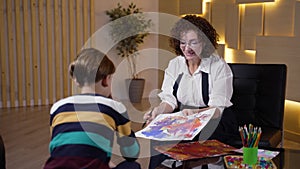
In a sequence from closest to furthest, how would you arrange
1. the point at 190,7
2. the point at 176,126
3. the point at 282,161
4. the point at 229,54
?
the point at 282,161
the point at 176,126
the point at 229,54
the point at 190,7

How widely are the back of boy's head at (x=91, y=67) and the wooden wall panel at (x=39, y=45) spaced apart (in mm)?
4582

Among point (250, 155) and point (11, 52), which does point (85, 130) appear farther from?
point (11, 52)

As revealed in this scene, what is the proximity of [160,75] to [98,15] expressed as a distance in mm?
1443

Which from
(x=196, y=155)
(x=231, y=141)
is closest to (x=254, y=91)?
(x=231, y=141)

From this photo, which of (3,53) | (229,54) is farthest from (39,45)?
(229,54)

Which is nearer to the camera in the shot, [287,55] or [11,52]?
[287,55]

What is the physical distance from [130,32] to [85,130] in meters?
4.69

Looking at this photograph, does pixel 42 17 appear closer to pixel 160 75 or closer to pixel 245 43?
pixel 160 75

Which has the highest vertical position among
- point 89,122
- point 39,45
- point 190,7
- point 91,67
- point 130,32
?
point 190,7

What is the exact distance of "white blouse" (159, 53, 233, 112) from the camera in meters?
2.38

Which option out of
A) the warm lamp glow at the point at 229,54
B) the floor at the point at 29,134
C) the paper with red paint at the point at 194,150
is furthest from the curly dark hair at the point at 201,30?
the warm lamp glow at the point at 229,54

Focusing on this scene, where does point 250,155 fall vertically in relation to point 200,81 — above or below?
below

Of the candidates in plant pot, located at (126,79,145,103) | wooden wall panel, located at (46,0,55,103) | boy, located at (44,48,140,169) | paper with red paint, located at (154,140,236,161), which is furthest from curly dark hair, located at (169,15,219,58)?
wooden wall panel, located at (46,0,55,103)

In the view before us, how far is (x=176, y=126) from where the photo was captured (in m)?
2.12
